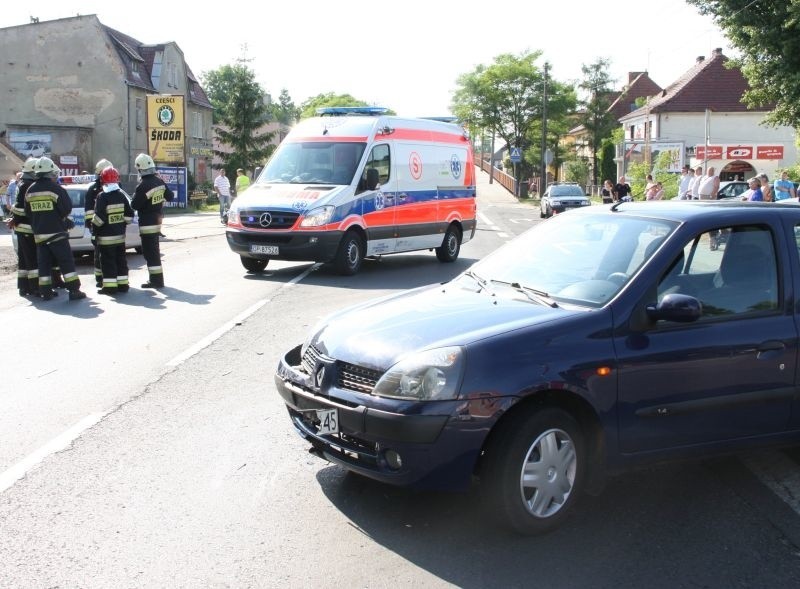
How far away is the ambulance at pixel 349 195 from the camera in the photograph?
13898 millimetres

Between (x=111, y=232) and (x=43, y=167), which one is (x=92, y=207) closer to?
(x=111, y=232)

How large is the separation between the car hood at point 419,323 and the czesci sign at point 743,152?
43.4m

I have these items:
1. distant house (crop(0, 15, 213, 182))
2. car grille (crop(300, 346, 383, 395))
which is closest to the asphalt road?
car grille (crop(300, 346, 383, 395))

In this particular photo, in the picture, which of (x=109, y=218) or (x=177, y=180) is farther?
(x=177, y=180)

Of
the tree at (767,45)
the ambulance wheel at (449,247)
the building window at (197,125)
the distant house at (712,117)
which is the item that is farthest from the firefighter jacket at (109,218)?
the distant house at (712,117)

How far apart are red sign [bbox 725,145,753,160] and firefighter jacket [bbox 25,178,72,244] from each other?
40.2 m

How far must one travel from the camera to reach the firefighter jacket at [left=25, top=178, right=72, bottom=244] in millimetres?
11672

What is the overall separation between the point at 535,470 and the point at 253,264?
37.0ft

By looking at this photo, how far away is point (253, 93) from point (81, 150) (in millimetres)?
18776

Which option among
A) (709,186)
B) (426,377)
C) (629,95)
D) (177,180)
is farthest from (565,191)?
(629,95)

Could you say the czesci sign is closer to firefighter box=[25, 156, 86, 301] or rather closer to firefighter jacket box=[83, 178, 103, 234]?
firefighter jacket box=[83, 178, 103, 234]

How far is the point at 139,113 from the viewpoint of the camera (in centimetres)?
4731

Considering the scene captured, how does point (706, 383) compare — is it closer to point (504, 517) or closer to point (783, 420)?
point (783, 420)

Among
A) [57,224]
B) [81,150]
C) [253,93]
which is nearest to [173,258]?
[57,224]
